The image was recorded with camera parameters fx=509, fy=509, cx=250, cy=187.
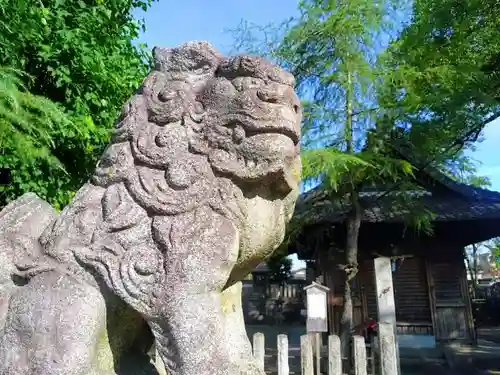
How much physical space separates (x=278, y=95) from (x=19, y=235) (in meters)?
1.07

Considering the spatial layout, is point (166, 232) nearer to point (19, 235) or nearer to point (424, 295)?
point (19, 235)

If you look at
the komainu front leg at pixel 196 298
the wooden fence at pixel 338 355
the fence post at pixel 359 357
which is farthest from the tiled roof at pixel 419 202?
the komainu front leg at pixel 196 298

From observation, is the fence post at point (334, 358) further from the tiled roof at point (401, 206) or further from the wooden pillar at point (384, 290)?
the tiled roof at point (401, 206)

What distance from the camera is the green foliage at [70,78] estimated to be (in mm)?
4797

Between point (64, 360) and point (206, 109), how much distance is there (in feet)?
3.19

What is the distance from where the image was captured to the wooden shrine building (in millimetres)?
10961

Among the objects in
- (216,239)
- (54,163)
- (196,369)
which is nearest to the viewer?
(196,369)

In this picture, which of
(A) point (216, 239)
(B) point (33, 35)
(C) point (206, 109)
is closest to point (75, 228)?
(A) point (216, 239)

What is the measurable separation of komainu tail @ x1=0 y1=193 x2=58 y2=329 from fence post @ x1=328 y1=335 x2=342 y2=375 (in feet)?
12.5

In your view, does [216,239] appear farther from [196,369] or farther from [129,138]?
[129,138]

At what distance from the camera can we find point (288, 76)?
76.0 inches

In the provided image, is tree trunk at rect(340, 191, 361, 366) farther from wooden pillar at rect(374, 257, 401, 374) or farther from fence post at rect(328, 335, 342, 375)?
fence post at rect(328, 335, 342, 375)

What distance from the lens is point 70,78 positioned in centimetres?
534

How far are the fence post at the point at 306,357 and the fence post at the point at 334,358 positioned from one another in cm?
20
